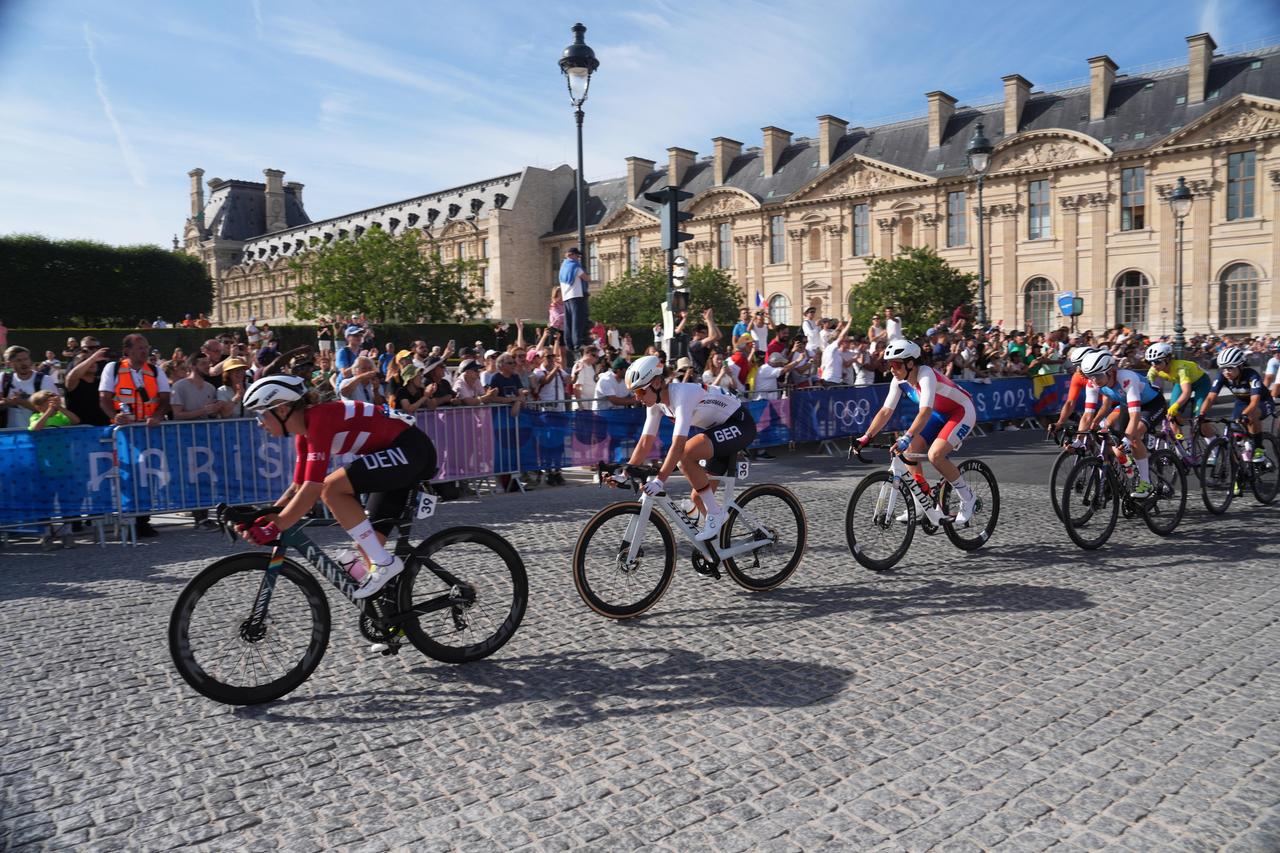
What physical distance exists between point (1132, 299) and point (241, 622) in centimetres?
5958

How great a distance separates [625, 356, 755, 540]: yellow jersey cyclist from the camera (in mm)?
6434

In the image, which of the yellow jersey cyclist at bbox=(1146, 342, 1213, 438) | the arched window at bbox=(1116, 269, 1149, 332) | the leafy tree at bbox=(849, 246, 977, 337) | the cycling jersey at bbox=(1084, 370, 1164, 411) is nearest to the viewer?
the cycling jersey at bbox=(1084, 370, 1164, 411)

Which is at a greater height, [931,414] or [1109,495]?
[931,414]

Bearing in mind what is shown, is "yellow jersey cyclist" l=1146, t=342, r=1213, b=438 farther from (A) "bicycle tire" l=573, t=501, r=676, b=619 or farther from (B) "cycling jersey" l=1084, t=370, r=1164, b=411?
(A) "bicycle tire" l=573, t=501, r=676, b=619

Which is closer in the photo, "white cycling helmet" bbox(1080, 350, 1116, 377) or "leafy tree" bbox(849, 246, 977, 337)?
"white cycling helmet" bbox(1080, 350, 1116, 377)

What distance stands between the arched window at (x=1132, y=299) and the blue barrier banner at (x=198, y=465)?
2170 inches

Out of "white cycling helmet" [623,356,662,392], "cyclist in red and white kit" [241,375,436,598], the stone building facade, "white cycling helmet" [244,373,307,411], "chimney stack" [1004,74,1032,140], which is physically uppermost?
"chimney stack" [1004,74,1032,140]

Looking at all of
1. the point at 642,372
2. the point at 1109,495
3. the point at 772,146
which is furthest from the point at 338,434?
the point at 772,146

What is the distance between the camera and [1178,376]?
10.3 meters

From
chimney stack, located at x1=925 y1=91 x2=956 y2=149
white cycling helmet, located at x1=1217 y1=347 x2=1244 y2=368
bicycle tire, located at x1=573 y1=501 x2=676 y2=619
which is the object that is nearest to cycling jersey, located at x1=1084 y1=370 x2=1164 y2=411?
white cycling helmet, located at x1=1217 y1=347 x2=1244 y2=368

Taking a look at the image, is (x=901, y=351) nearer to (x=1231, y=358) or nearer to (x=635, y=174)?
(x=1231, y=358)

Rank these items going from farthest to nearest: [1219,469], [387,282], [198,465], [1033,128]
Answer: [387,282]
[1033,128]
[1219,469]
[198,465]

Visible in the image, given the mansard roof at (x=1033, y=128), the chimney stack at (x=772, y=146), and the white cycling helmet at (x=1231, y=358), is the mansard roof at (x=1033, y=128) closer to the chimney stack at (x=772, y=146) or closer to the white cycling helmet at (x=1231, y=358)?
the chimney stack at (x=772, y=146)

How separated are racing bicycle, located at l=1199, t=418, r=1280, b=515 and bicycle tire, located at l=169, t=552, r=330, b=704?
9351mm
